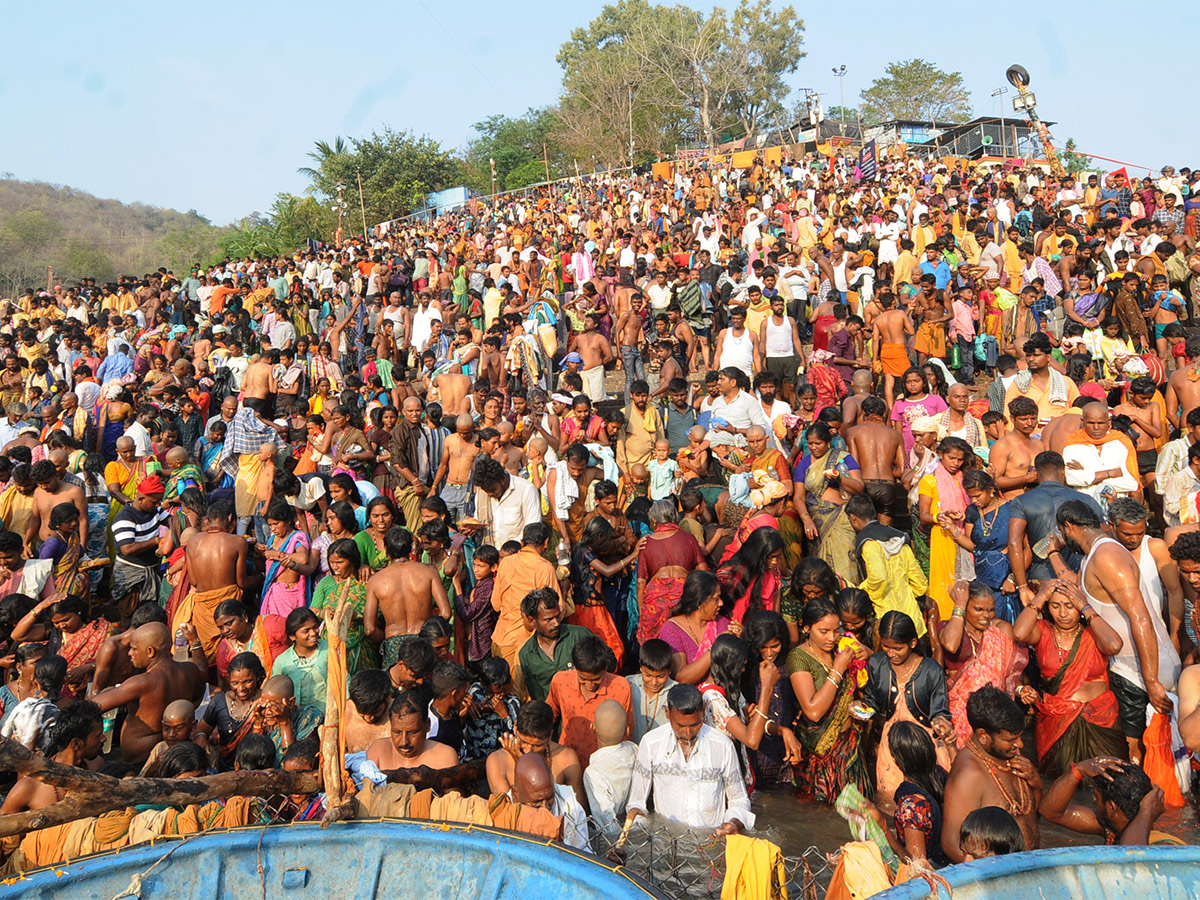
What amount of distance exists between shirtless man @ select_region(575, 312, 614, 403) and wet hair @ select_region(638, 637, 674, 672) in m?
5.68

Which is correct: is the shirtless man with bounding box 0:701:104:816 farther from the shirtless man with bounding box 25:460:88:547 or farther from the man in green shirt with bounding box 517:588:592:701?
the shirtless man with bounding box 25:460:88:547

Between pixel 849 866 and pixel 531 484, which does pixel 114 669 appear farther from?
pixel 849 866

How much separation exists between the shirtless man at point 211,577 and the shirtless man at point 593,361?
4.68 meters

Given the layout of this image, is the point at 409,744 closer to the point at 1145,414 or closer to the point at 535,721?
the point at 535,721

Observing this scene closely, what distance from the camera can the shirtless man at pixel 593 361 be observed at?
33.5ft

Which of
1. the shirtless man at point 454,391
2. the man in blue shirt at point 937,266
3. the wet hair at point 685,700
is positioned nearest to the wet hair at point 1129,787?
the wet hair at point 685,700

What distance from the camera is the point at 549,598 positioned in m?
5.12

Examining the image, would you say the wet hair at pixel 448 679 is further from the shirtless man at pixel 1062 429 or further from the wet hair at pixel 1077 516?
the shirtless man at pixel 1062 429

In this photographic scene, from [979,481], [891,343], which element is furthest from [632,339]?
[979,481]

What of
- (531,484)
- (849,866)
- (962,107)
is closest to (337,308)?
(531,484)

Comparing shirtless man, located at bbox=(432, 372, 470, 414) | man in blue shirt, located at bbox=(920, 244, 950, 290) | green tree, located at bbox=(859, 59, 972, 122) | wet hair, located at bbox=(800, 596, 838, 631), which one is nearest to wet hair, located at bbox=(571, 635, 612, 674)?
wet hair, located at bbox=(800, 596, 838, 631)

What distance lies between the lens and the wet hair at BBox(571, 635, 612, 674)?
4695mm

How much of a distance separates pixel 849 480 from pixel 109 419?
7419 mm

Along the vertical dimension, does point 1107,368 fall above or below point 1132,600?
above
